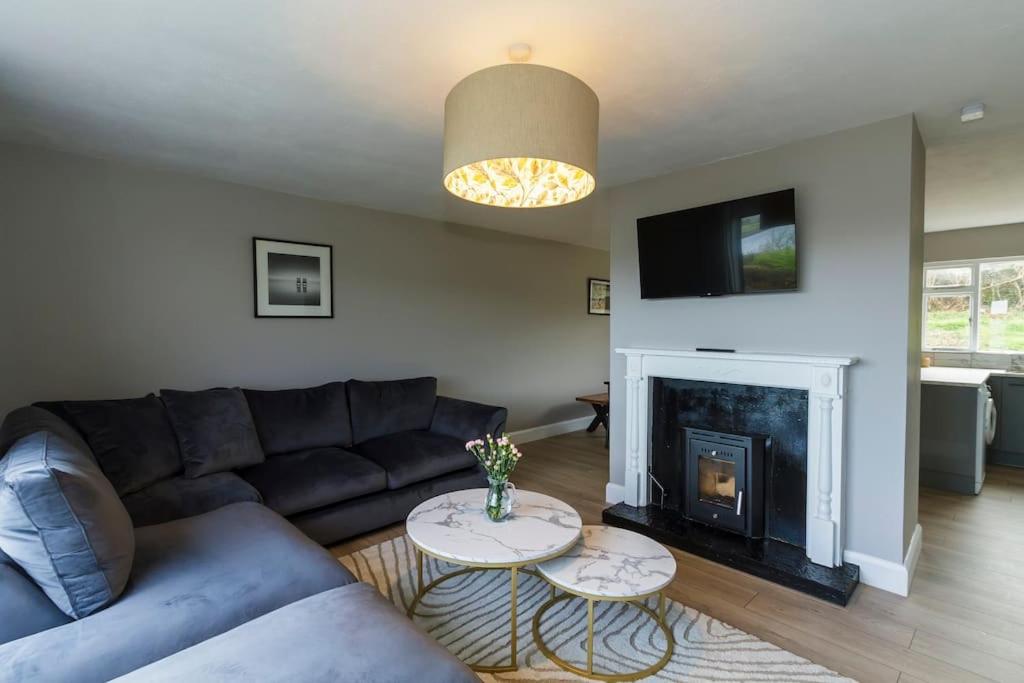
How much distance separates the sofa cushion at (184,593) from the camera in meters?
1.26

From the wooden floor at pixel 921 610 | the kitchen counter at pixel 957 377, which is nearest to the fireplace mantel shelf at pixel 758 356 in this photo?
the wooden floor at pixel 921 610

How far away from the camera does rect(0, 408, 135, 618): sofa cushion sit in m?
1.39

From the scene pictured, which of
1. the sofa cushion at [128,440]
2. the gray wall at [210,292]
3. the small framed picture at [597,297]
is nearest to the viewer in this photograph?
the sofa cushion at [128,440]

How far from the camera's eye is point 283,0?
152 centimetres

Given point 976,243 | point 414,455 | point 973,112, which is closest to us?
point 973,112

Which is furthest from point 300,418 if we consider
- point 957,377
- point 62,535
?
point 957,377

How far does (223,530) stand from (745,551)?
2.63 meters

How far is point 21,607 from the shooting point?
137 centimetres

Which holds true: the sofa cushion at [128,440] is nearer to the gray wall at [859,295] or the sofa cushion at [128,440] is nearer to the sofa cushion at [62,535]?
the sofa cushion at [62,535]

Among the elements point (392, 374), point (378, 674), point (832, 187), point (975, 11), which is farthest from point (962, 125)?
point (392, 374)

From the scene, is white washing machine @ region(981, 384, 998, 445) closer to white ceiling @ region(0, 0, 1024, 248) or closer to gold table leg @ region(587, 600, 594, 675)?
white ceiling @ region(0, 0, 1024, 248)

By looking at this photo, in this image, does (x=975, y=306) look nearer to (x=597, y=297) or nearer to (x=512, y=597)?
(x=597, y=297)

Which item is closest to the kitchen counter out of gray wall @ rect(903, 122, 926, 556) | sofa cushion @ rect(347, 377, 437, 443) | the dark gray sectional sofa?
gray wall @ rect(903, 122, 926, 556)

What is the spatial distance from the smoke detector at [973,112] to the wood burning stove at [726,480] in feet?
6.11
